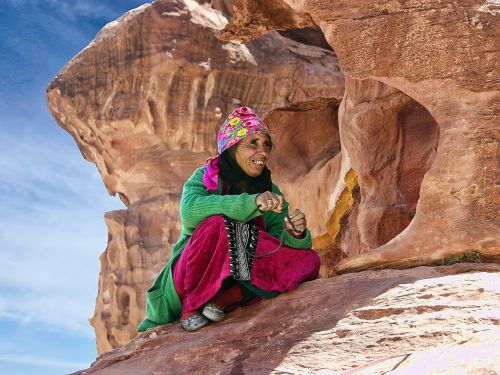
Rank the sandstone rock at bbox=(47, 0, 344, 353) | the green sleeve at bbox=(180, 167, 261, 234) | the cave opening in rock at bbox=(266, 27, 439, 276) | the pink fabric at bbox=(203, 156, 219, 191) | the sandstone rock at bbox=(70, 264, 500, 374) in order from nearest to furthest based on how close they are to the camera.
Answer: the sandstone rock at bbox=(70, 264, 500, 374)
the green sleeve at bbox=(180, 167, 261, 234)
the pink fabric at bbox=(203, 156, 219, 191)
the cave opening in rock at bbox=(266, 27, 439, 276)
the sandstone rock at bbox=(47, 0, 344, 353)

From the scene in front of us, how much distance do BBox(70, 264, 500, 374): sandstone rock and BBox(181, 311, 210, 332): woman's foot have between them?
51 millimetres

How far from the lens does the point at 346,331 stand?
3291mm

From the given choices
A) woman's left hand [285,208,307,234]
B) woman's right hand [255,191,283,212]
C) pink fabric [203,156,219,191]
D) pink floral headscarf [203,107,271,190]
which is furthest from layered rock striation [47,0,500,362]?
pink fabric [203,156,219,191]

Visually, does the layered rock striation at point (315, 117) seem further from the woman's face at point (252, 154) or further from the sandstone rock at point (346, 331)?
the woman's face at point (252, 154)

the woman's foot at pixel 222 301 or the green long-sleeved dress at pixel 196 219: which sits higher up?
the green long-sleeved dress at pixel 196 219

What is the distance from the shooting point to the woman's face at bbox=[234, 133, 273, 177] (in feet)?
14.0

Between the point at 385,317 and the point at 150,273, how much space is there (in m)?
7.28

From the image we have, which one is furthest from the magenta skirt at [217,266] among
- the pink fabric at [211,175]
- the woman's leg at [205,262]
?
the pink fabric at [211,175]

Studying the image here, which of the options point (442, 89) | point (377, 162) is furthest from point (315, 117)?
point (442, 89)

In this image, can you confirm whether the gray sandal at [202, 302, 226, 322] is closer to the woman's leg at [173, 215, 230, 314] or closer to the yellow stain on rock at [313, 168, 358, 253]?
the woman's leg at [173, 215, 230, 314]

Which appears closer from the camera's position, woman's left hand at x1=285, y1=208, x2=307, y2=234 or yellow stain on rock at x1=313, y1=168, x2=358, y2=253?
woman's left hand at x1=285, y1=208, x2=307, y2=234

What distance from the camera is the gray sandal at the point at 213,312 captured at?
392cm

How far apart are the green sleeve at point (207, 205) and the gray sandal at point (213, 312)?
16.8 inches

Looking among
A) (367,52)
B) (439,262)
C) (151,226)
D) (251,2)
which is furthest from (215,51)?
(439,262)
